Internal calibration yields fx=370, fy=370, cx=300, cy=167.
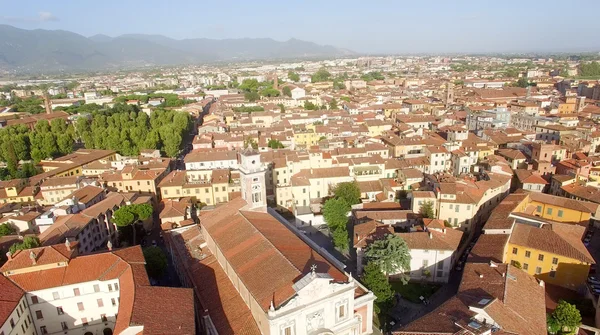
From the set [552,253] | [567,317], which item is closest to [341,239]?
→ [552,253]

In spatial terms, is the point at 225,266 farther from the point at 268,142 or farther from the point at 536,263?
the point at 268,142

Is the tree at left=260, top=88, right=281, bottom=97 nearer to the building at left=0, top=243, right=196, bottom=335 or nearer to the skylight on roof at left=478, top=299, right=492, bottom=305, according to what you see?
the building at left=0, top=243, right=196, bottom=335

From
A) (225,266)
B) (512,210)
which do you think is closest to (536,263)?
(512,210)

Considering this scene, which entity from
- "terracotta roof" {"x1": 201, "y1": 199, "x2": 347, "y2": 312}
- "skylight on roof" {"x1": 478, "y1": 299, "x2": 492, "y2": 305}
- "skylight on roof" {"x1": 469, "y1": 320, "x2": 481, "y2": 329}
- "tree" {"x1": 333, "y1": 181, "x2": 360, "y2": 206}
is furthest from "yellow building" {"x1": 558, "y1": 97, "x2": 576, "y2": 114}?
"terracotta roof" {"x1": 201, "y1": 199, "x2": 347, "y2": 312}

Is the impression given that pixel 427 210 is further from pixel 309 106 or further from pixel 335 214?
pixel 309 106

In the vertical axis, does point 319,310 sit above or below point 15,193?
above
